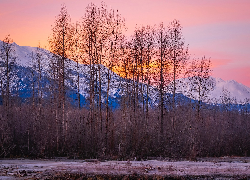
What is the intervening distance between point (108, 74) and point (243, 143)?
69.8 ft

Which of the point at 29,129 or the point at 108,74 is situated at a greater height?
the point at 108,74

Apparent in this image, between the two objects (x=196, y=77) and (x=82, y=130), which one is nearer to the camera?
(x=82, y=130)

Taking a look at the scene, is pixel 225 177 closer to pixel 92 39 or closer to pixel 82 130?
pixel 82 130

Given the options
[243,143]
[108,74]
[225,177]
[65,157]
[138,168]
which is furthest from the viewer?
[243,143]

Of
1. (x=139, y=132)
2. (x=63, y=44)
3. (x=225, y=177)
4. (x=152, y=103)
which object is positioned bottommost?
(x=225, y=177)

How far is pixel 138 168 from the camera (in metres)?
18.7

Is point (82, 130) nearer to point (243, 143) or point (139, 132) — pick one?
point (139, 132)

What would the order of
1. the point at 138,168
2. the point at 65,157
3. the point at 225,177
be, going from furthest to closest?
the point at 65,157
the point at 138,168
the point at 225,177

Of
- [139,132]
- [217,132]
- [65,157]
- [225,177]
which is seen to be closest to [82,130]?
[65,157]

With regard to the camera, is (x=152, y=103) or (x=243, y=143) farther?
(x=243, y=143)

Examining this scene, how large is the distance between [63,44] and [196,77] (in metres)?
19.4

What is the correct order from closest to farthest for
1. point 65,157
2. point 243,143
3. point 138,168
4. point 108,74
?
point 138,168 < point 65,157 < point 108,74 < point 243,143

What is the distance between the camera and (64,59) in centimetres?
3039

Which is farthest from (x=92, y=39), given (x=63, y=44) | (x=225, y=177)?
(x=225, y=177)
